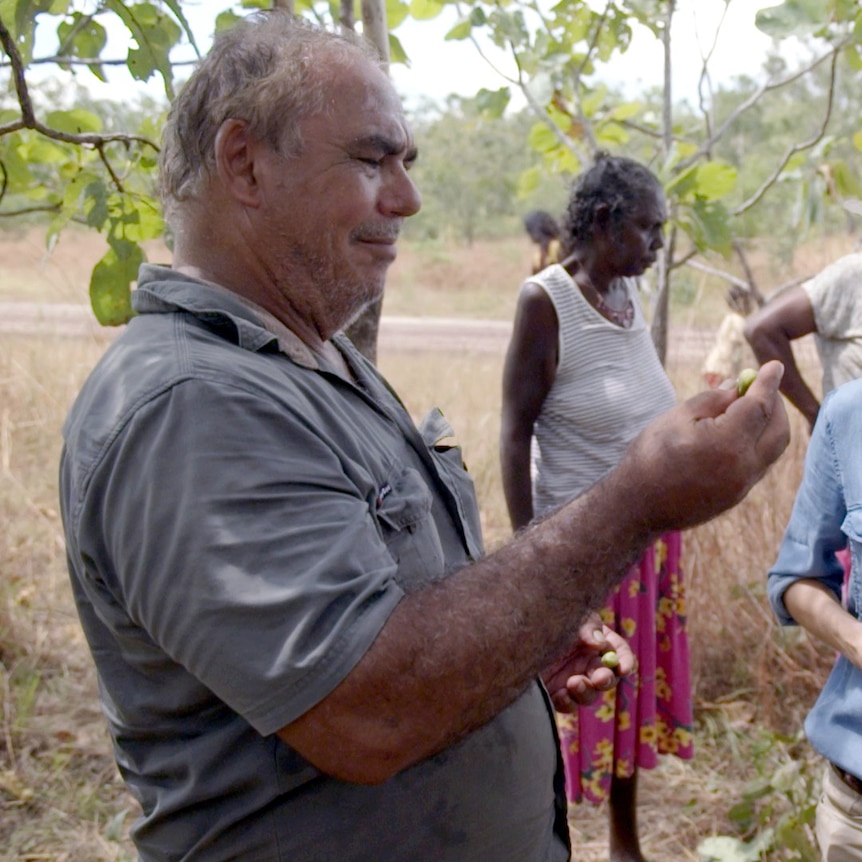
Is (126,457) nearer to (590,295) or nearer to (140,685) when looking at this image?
(140,685)

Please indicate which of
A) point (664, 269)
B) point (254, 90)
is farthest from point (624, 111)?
point (254, 90)

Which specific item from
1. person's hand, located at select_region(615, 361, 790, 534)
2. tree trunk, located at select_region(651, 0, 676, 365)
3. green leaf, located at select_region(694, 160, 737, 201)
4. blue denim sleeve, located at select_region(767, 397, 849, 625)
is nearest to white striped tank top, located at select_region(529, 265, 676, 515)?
green leaf, located at select_region(694, 160, 737, 201)

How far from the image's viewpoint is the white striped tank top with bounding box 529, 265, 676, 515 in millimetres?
2613

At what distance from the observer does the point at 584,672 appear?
1.52 m

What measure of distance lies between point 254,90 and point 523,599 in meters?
0.66

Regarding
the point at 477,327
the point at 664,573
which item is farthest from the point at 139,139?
the point at 477,327

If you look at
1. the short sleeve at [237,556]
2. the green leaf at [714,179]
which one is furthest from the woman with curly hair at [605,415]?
the short sleeve at [237,556]

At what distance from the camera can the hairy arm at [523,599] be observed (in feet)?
3.08

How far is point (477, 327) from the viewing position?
13.9 metres

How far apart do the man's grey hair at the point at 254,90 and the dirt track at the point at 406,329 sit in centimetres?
685

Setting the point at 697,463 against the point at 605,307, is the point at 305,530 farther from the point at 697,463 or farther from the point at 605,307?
the point at 605,307

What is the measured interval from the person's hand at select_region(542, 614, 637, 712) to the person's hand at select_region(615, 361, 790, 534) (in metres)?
0.48

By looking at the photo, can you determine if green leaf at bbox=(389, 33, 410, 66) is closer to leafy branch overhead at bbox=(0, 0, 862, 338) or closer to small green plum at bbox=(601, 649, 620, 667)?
leafy branch overhead at bbox=(0, 0, 862, 338)

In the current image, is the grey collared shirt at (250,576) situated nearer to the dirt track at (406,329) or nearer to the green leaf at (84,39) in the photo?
the green leaf at (84,39)
